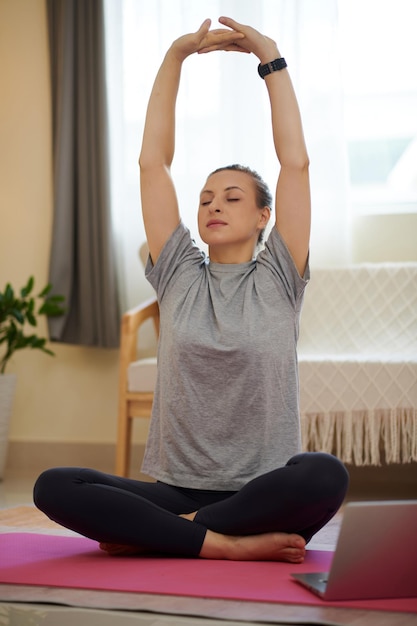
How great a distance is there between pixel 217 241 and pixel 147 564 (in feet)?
2.25

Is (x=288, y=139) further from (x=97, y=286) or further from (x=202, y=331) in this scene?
(x=97, y=286)

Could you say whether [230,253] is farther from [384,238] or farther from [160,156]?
[384,238]

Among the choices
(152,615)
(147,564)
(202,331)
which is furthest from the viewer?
(202,331)

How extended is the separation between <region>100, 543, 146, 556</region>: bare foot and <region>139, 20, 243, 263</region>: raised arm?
0.62m

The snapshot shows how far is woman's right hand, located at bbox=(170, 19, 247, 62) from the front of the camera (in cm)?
183

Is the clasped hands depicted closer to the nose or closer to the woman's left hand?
the woman's left hand

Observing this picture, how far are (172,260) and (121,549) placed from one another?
2.05 ft

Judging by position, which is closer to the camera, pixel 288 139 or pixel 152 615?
pixel 152 615

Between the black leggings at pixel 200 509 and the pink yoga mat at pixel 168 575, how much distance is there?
0.06 m

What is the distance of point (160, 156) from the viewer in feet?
6.21

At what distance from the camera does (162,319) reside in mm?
1858

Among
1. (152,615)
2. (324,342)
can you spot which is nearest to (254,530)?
(152,615)

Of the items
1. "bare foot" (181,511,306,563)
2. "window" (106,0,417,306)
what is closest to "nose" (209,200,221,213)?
"bare foot" (181,511,306,563)

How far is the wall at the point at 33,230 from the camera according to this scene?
3.97 meters
